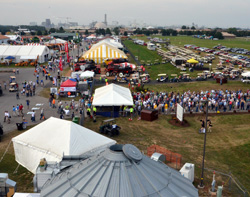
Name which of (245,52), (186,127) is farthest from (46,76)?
(245,52)

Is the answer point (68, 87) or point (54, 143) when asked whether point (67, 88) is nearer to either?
point (68, 87)

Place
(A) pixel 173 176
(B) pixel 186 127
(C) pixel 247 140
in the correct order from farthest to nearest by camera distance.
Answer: (B) pixel 186 127 → (C) pixel 247 140 → (A) pixel 173 176

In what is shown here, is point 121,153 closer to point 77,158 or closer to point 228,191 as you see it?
point 77,158

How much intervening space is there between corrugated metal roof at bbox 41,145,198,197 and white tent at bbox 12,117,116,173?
21.2 ft

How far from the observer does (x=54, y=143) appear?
13.7 meters

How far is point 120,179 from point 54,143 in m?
8.51

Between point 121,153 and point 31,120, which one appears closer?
point 121,153

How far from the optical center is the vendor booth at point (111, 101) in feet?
78.7

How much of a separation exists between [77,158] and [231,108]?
20.4 m

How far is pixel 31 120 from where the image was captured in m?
23.2

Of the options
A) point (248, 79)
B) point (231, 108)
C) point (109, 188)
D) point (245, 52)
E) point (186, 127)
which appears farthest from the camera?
point (245, 52)

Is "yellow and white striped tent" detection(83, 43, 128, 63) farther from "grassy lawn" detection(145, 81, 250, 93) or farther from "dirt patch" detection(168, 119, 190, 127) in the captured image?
"dirt patch" detection(168, 119, 190, 127)

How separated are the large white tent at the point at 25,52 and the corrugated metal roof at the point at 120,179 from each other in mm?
51869

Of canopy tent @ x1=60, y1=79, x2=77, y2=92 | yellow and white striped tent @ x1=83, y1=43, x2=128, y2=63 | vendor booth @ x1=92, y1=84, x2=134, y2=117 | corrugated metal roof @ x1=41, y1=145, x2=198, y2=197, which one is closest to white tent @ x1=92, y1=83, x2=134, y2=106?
vendor booth @ x1=92, y1=84, x2=134, y2=117
